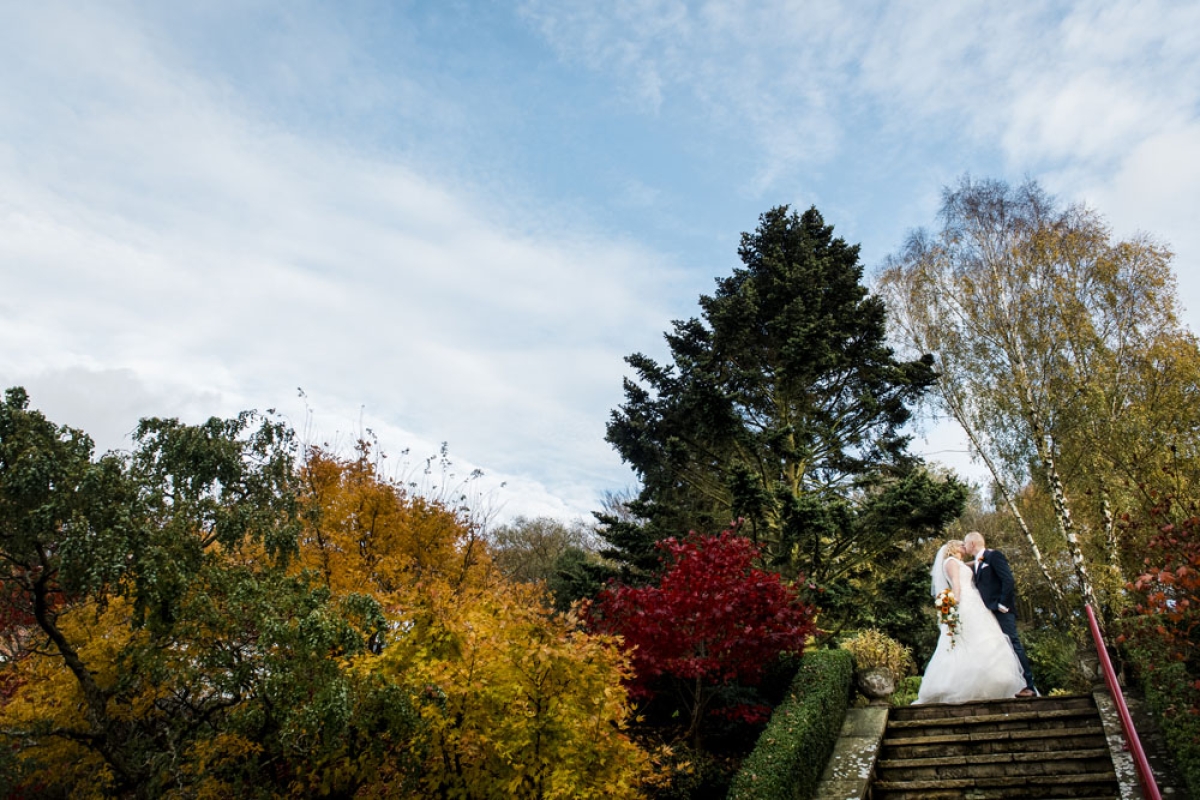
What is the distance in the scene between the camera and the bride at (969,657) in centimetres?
865

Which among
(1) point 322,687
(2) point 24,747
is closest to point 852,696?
(1) point 322,687

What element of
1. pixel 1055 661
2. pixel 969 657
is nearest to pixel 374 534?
pixel 969 657

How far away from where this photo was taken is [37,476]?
4707 mm

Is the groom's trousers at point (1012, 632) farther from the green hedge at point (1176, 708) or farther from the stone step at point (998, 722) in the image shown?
the green hedge at point (1176, 708)

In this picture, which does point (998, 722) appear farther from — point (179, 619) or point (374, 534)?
point (374, 534)

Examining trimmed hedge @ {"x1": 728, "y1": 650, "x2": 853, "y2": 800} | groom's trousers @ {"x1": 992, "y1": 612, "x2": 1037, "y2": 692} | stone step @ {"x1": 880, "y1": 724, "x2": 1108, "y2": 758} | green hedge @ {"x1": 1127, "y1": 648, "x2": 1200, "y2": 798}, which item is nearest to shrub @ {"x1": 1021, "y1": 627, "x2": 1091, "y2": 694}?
groom's trousers @ {"x1": 992, "y1": 612, "x2": 1037, "y2": 692}

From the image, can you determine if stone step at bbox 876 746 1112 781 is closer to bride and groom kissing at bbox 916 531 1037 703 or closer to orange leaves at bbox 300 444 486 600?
bride and groom kissing at bbox 916 531 1037 703

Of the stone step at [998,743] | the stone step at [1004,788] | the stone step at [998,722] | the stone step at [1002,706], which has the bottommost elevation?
the stone step at [1004,788]

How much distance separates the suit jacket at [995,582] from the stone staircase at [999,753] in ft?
3.96

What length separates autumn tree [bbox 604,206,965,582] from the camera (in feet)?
45.3

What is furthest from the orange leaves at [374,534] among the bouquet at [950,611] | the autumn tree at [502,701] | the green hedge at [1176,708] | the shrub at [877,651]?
the green hedge at [1176,708]

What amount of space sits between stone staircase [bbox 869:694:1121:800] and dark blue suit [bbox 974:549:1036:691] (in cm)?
87

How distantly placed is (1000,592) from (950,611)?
0.67 meters

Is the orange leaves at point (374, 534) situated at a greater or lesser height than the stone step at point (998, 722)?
greater
